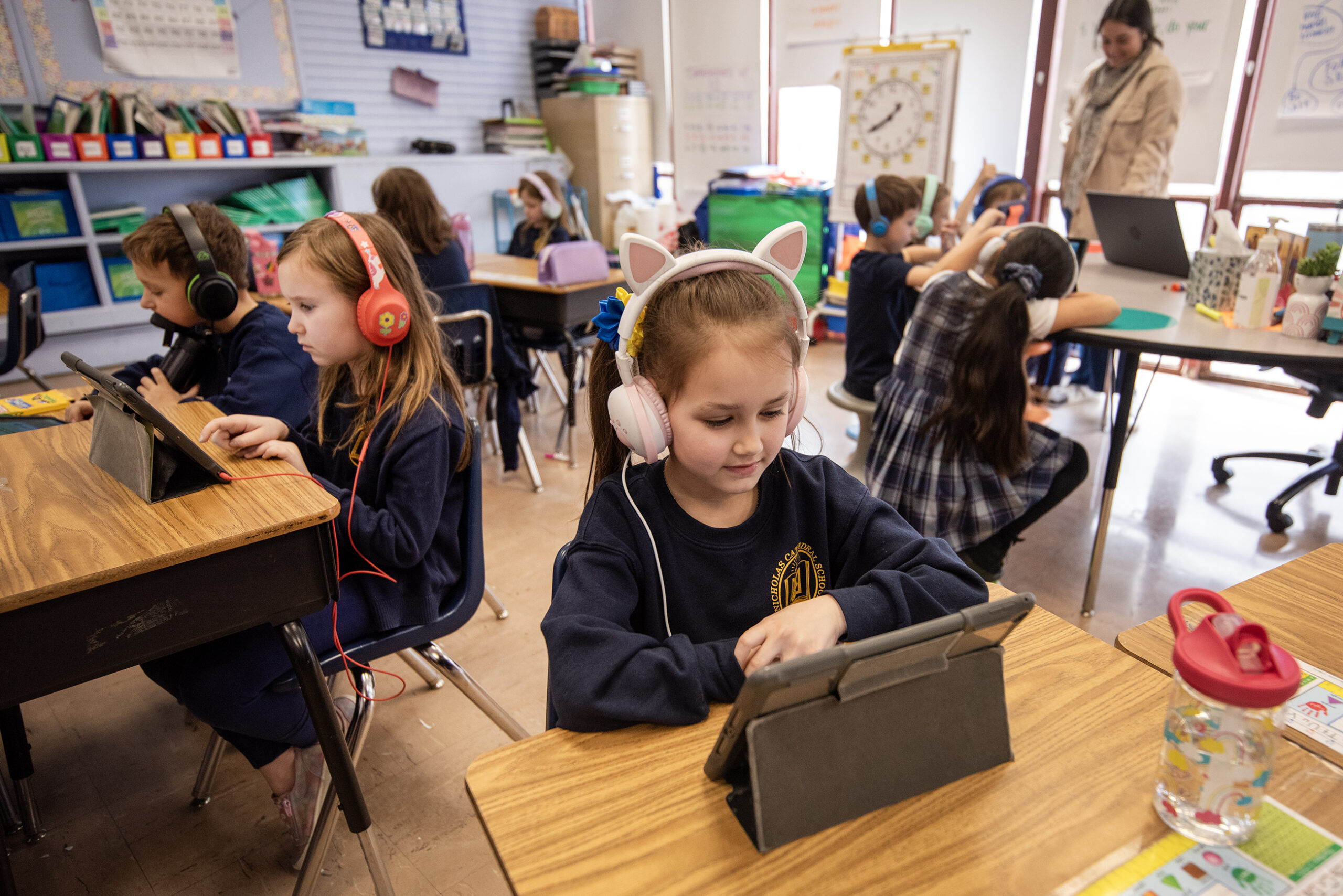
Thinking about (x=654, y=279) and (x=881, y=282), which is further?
(x=881, y=282)

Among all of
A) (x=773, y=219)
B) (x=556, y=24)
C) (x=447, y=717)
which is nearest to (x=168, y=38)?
(x=556, y=24)

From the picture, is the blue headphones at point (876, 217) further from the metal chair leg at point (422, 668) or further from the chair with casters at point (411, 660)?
the metal chair leg at point (422, 668)

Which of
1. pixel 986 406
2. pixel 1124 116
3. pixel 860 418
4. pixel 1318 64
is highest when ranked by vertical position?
pixel 1318 64

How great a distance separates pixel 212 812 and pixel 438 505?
850 millimetres

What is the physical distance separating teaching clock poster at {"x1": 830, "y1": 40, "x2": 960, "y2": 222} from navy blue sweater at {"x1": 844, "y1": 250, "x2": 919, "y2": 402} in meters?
1.84

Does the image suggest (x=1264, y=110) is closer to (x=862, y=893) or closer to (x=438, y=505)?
(x=438, y=505)

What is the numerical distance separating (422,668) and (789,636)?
1.24 metres

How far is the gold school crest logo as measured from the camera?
962mm

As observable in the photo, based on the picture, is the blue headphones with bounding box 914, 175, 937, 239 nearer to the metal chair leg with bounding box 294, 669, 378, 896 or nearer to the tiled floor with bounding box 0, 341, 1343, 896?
the tiled floor with bounding box 0, 341, 1343, 896

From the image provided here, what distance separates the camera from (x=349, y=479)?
1.46 meters

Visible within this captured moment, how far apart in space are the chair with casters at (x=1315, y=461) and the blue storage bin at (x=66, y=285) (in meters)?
5.47

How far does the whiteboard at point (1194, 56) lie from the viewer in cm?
378

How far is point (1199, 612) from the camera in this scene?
1121mm

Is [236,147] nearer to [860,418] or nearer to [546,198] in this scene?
[546,198]
